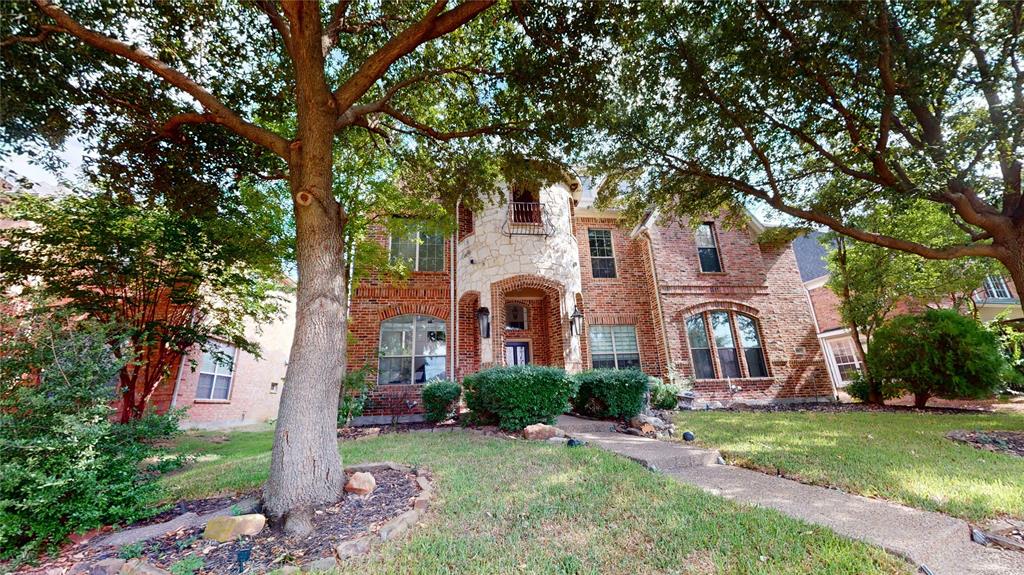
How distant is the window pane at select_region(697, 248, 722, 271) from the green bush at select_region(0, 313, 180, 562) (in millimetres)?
13673

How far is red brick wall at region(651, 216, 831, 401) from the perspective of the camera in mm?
11336

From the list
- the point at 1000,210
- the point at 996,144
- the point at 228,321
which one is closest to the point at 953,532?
the point at 996,144

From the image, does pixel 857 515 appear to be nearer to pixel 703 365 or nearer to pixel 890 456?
pixel 890 456

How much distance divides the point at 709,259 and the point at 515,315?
7046 millimetres

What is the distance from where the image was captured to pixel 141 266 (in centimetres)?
707

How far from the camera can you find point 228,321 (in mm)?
8812

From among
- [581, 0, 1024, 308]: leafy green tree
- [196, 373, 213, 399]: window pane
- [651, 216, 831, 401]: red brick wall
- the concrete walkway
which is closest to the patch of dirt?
[581, 0, 1024, 308]: leafy green tree

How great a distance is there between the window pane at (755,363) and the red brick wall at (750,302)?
0.54ft

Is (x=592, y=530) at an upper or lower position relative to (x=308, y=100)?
lower

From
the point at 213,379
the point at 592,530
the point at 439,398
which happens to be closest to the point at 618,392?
the point at 439,398

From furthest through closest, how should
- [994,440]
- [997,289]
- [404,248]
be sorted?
[997,289] → [404,248] → [994,440]

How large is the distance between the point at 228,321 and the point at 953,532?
1177 centimetres

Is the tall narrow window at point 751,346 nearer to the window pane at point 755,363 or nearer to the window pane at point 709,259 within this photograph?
the window pane at point 755,363

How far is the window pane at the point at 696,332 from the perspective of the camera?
11617mm
